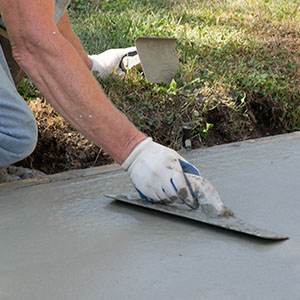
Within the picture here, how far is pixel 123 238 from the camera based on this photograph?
60.7 inches

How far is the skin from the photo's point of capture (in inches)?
64.7

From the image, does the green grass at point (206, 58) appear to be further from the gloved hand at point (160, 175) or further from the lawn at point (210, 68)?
the gloved hand at point (160, 175)

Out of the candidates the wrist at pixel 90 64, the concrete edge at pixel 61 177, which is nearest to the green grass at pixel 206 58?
the wrist at pixel 90 64

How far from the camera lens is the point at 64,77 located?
166 cm

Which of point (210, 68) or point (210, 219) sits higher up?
point (210, 219)

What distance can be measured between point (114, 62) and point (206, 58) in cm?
78

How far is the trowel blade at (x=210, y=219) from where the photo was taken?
1485 mm

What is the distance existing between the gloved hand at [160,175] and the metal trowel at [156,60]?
149 centimetres

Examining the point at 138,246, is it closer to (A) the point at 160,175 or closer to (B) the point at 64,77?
(A) the point at 160,175

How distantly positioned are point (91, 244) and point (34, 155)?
1432 millimetres

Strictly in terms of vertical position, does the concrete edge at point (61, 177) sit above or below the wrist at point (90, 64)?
below

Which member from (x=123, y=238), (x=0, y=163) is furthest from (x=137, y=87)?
(x=123, y=238)

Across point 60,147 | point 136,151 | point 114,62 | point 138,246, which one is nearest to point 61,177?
point 60,147

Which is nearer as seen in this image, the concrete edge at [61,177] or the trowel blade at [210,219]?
the trowel blade at [210,219]
